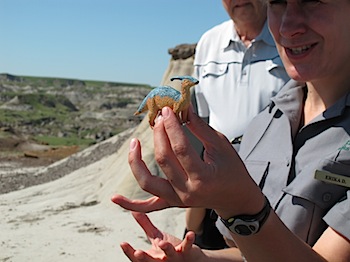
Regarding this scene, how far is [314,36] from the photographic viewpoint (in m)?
1.69

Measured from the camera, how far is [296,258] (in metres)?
1.50

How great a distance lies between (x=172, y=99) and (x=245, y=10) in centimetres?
173

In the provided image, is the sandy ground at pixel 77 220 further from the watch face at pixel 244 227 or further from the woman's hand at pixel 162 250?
the watch face at pixel 244 227

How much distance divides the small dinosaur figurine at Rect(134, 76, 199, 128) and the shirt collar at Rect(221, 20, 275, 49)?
1.65 m

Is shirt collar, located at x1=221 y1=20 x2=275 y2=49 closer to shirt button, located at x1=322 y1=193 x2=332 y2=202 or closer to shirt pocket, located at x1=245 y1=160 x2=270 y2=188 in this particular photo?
shirt pocket, located at x1=245 y1=160 x2=270 y2=188

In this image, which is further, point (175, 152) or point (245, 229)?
point (245, 229)

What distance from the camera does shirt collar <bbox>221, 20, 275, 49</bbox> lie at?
10.3 ft

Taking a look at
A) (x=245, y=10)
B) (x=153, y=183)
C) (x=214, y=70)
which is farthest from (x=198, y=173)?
(x=245, y=10)

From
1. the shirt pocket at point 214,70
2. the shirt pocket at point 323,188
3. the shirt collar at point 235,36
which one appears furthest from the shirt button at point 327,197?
the shirt collar at point 235,36

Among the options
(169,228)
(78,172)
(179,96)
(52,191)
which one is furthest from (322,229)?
(78,172)

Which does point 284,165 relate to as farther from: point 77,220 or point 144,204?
point 77,220

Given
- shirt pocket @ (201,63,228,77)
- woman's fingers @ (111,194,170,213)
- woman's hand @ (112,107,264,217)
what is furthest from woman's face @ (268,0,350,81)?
shirt pocket @ (201,63,228,77)

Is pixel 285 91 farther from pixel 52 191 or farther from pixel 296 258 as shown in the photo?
pixel 52 191

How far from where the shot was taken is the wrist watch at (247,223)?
4.66ft
